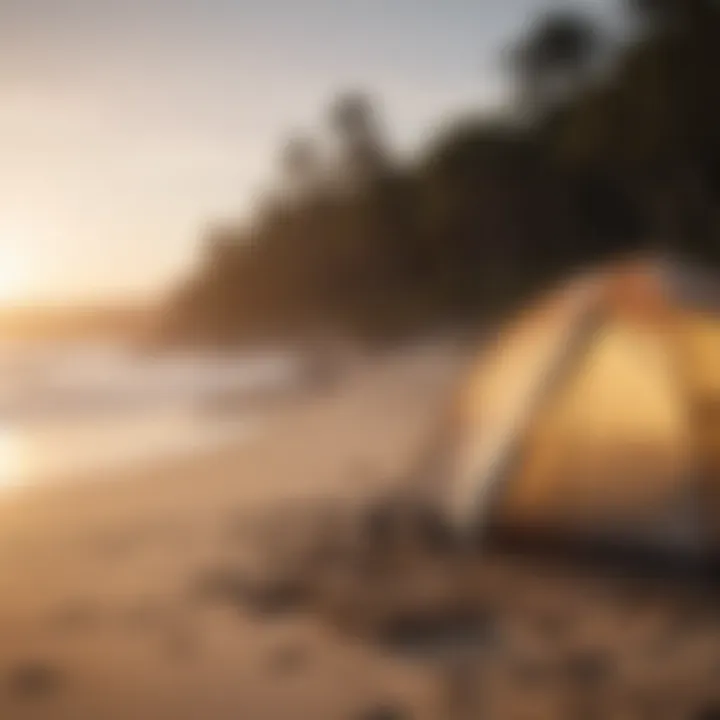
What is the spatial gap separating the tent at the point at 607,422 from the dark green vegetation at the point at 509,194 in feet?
0.29

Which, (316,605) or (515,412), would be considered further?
(515,412)

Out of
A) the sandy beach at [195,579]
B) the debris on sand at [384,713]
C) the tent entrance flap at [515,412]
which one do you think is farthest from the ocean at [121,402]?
the debris on sand at [384,713]

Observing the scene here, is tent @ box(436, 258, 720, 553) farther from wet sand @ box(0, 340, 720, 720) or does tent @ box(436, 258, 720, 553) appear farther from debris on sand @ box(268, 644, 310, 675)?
debris on sand @ box(268, 644, 310, 675)

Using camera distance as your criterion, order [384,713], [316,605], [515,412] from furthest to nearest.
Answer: [515,412], [316,605], [384,713]

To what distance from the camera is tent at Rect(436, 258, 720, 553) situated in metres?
1.20

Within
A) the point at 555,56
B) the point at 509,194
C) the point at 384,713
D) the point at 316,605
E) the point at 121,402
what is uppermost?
the point at 555,56

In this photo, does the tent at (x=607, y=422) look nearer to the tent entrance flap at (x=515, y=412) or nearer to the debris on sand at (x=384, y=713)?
the tent entrance flap at (x=515, y=412)

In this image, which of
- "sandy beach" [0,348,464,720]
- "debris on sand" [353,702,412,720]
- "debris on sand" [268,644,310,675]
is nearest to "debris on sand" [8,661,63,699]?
Result: "sandy beach" [0,348,464,720]

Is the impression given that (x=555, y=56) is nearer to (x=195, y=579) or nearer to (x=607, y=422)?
(x=607, y=422)

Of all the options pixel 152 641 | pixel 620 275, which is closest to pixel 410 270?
pixel 620 275

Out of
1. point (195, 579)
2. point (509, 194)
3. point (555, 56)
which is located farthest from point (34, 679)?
point (555, 56)

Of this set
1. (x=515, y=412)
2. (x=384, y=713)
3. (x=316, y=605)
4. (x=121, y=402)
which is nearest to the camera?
(x=384, y=713)

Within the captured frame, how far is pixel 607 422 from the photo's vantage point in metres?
1.25

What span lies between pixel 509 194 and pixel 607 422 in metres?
0.37
